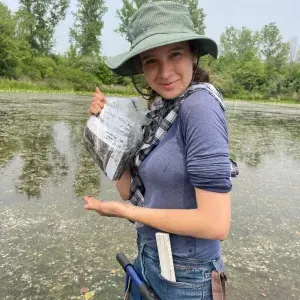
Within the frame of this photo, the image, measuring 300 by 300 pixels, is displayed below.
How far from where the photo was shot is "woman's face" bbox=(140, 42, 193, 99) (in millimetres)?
1206

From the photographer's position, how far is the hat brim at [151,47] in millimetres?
1118

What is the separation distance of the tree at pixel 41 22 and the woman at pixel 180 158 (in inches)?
1791

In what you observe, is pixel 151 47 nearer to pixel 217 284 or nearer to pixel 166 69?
pixel 166 69

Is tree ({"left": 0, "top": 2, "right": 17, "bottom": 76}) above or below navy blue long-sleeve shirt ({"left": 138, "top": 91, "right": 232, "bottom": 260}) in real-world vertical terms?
above

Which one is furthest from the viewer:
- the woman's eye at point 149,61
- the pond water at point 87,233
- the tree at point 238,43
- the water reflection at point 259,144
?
the tree at point 238,43

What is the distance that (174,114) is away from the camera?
3.80 ft

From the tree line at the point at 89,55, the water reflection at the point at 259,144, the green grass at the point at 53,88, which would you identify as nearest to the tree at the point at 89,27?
the tree line at the point at 89,55

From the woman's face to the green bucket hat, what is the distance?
0.05 m

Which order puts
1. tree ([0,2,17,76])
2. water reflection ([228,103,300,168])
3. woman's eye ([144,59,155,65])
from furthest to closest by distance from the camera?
tree ([0,2,17,76]), water reflection ([228,103,300,168]), woman's eye ([144,59,155,65])

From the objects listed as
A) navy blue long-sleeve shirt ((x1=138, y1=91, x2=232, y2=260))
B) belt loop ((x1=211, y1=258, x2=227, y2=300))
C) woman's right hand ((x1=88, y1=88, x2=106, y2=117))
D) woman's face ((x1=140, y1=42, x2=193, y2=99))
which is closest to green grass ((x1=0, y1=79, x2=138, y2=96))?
woman's right hand ((x1=88, y1=88, x2=106, y2=117))

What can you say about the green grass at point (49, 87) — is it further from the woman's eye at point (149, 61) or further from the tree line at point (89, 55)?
the woman's eye at point (149, 61)

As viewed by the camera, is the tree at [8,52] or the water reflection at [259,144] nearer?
the water reflection at [259,144]

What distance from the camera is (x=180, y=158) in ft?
3.66

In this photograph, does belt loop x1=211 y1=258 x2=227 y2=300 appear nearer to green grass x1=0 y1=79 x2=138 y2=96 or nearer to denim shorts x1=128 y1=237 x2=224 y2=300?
denim shorts x1=128 y1=237 x2=224 y2=300
